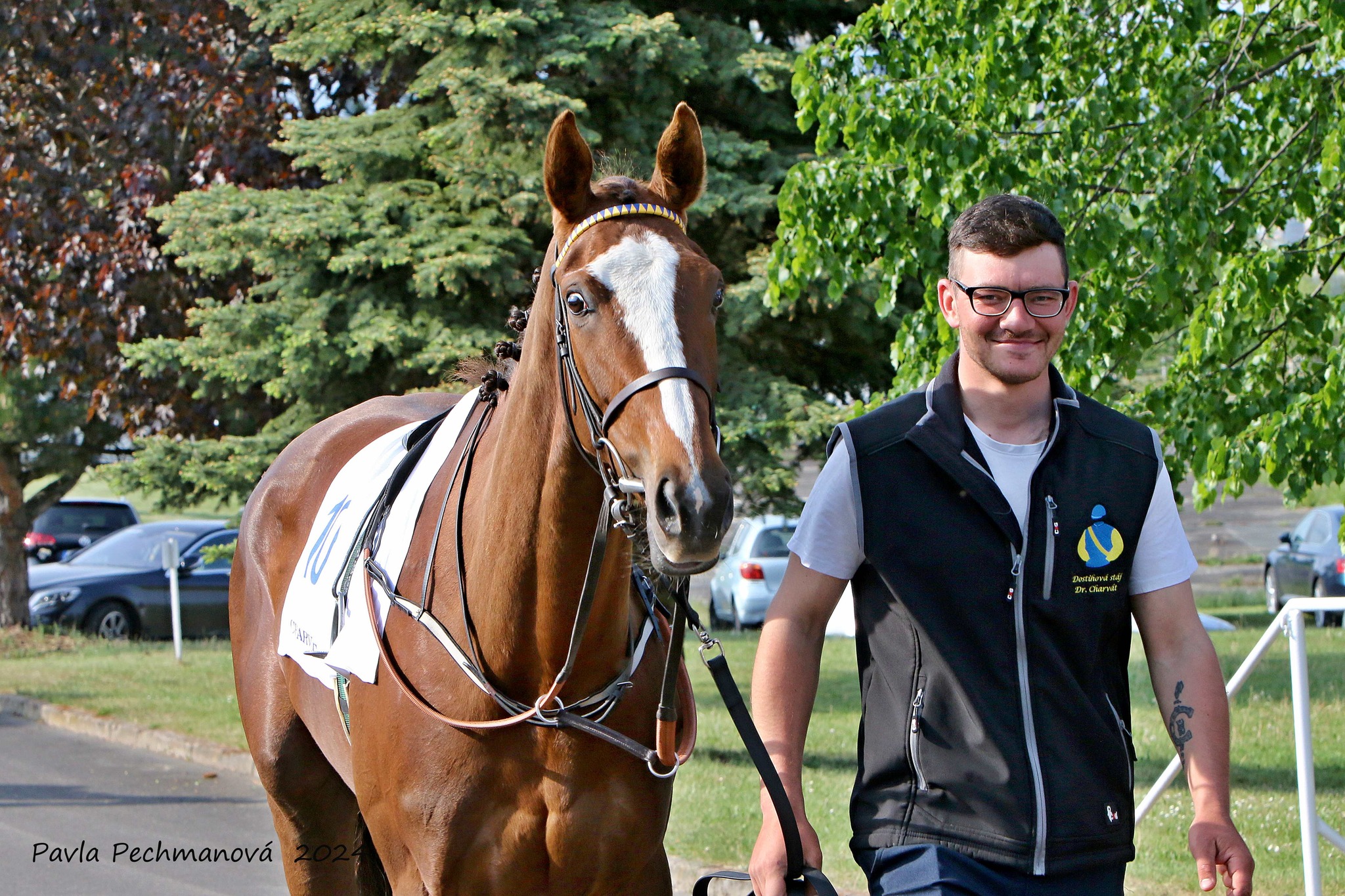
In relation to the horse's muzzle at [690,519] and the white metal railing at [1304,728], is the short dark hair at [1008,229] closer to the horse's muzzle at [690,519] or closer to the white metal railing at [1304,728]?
the horse's muzzle at [690,519]

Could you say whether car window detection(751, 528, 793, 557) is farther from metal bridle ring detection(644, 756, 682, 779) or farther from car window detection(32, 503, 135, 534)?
metal bridle ring detection(644, 756, 682, 779)

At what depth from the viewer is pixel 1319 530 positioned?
19.9 metres

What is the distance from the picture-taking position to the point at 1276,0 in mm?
6695

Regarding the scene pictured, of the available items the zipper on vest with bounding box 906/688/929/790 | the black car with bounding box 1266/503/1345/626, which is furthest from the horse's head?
the black car with bounding box 1266/503/1345/626

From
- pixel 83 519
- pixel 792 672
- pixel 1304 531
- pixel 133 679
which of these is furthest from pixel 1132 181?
pixel 83 519

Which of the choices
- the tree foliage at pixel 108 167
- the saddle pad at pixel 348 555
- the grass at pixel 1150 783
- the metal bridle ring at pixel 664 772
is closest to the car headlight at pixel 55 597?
the tree foliage at pixel 108 167

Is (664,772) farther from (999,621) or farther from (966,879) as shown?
(999,621)

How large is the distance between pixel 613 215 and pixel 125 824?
6.40m

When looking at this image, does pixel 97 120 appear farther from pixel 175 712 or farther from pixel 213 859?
pixel 213 859

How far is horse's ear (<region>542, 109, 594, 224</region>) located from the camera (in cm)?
303

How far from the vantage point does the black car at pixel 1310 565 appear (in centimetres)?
1856

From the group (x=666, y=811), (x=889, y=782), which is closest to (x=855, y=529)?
(x=889, y=782)

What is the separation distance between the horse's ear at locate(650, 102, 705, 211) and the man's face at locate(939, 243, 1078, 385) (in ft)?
2.46

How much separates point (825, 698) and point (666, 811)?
848 cm
